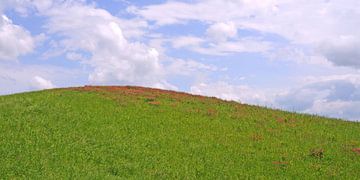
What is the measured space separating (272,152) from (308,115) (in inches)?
651

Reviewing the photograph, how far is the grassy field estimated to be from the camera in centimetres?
2758

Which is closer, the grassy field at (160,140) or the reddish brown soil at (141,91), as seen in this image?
the grassy field at (160,140)

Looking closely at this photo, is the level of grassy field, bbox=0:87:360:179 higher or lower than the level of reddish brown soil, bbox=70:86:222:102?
lower

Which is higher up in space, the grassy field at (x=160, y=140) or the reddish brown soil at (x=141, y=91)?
the reddish brown soil at (x=141, y=91)

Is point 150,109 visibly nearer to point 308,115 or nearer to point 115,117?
point 115,117

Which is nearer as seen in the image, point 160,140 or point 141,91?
point 160,140

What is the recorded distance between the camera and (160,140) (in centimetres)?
3406

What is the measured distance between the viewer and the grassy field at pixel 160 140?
27578 mm

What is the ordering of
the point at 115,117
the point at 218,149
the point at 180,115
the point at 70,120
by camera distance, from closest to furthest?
the point at 218,149, the point at 70,120, the point at 115,117, the point at 180,115

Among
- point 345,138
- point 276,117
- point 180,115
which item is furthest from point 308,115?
point 180,115

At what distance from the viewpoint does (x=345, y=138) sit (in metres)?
39.9

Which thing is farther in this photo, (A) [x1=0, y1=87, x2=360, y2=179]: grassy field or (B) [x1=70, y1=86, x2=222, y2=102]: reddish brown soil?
(B) [x1=70, y1=86, x2=222, y2=102]: reddish brown soil

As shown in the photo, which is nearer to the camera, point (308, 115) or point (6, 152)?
point (6, 152)

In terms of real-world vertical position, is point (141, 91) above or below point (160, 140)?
above
